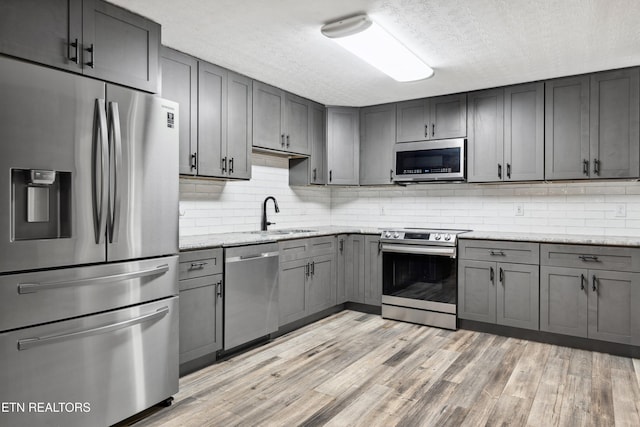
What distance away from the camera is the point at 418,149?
4.47 metres

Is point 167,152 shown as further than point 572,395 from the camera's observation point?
No

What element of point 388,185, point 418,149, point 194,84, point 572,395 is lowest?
point 572,395

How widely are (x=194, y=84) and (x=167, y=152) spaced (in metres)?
1.04

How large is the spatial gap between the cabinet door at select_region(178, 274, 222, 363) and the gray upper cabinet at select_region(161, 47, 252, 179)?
90 cm

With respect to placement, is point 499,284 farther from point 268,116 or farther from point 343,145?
point 268,116

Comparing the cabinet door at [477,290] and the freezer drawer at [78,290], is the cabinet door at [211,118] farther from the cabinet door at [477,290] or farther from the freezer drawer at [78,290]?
the cabinet door at [477,290]

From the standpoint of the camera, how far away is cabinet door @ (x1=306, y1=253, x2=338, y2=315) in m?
4.05

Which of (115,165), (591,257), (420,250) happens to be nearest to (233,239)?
(115,165)

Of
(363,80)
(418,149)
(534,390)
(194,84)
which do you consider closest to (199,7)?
(194,84)

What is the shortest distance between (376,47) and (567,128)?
2074 millimetres

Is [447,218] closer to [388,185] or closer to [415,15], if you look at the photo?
[388,185]

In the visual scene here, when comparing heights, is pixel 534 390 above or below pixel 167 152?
below

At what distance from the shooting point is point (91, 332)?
203cm

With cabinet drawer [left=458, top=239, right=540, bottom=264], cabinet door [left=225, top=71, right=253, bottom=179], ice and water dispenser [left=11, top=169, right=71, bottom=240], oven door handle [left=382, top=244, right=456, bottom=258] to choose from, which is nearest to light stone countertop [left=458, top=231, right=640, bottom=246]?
cabinet drawer [left=458, top=239, right=540, bottom=264]
